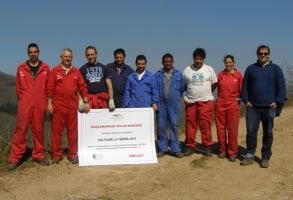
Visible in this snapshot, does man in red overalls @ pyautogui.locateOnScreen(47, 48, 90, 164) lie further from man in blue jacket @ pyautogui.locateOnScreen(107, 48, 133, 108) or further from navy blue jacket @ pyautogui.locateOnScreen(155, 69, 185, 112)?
navy blue jacket @ pyautogui.locateOnScreen(155, 69, 185, 112)

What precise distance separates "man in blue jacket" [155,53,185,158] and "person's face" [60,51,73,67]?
1.65m

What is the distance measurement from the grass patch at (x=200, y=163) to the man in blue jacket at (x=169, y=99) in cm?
37

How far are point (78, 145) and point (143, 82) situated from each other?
5.47 feet

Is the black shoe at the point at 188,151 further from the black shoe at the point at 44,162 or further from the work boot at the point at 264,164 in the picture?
the black shoe at the point at 44,162

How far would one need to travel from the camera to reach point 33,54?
24.6 feet

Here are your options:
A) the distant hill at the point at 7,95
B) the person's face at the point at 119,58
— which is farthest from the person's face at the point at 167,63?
the distant hill at the point at 7,95

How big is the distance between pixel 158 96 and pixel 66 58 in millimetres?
1846

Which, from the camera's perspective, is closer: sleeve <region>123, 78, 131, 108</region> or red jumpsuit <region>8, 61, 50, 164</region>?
red jumpsuit <region>8, 61, 50, 164</region>

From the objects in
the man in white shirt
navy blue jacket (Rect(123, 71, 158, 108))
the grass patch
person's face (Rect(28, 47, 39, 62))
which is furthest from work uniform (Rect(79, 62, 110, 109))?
the grass patch

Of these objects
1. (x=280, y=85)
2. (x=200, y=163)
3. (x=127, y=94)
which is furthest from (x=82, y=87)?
(x=280, y=85)

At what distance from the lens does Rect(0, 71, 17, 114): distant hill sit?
27.3 metres

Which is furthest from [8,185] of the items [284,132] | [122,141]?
[284,132]

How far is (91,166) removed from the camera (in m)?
7.71

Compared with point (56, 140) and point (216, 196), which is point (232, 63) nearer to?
point (216, 196)
